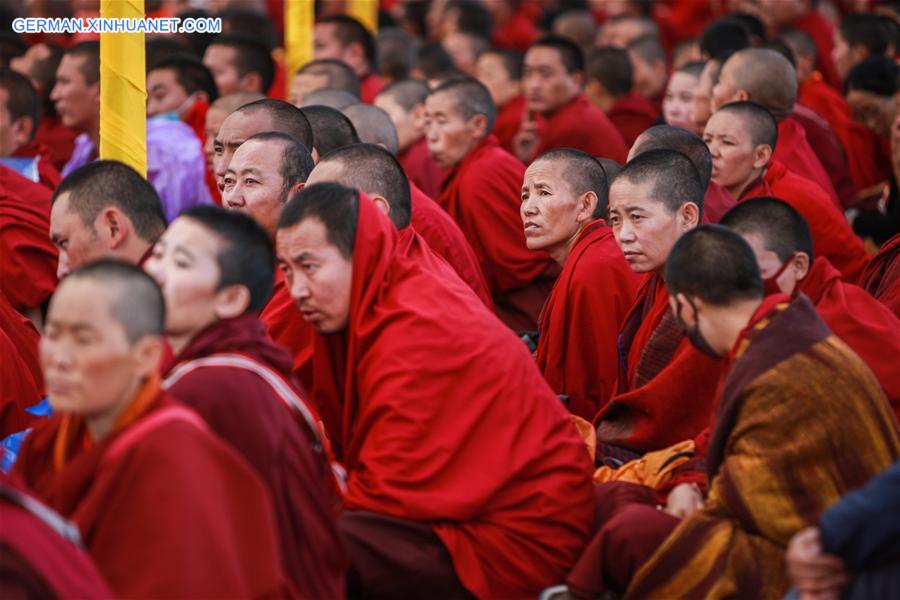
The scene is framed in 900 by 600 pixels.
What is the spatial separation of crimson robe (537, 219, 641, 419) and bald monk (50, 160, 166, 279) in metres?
1.49

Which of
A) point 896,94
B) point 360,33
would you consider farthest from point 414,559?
point 360,33

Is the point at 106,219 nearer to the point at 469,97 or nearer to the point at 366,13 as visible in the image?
the point at 469,97

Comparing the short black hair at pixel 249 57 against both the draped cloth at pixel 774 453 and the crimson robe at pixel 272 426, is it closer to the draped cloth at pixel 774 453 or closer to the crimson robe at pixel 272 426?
the crimson robe at pixel 272 426

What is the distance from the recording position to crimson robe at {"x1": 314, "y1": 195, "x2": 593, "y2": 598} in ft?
13.4

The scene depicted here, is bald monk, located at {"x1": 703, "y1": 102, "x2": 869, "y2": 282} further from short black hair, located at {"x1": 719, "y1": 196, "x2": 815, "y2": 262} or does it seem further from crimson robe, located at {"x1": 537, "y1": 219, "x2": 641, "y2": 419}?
short black hair, located at {"x1": 719, "y1": 196, "x2": 815, "y2": 262}

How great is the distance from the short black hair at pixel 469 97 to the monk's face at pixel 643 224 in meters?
2.43

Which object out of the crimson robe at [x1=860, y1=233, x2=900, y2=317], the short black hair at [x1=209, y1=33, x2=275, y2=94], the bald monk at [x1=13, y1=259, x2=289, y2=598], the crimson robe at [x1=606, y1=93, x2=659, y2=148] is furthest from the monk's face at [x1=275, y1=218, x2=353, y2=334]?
the crimson robe at [x1=606, y1=93, x2=659, y2=148]

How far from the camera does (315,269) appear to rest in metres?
4.17

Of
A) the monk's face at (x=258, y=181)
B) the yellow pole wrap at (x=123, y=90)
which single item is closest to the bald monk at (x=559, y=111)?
the monk's face at (x=258, y=181)

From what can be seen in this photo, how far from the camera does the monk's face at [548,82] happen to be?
9.60 meters

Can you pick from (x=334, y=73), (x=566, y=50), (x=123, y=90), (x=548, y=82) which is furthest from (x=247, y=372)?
(x=566, y=50)

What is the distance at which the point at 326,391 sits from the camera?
443 cm

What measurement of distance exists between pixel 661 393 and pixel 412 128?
417cm

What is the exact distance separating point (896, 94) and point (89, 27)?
5.11 m
